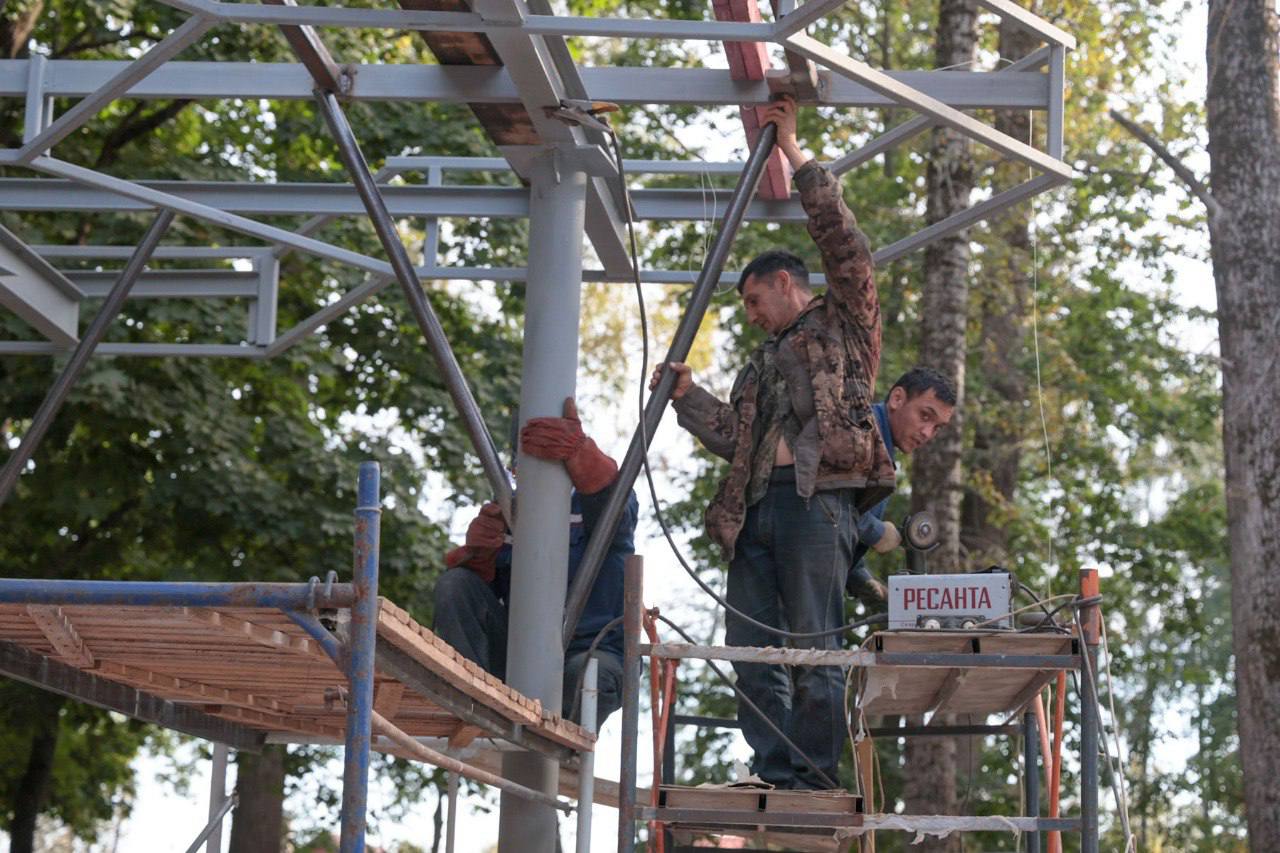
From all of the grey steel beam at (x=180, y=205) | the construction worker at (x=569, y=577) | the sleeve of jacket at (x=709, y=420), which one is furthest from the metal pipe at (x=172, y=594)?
the grey steel beam at (x=180, y=205)

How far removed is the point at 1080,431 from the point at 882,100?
14.5 metres

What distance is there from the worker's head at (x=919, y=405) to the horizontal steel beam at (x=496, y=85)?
37.6 inches

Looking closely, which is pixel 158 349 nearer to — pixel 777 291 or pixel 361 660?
pixel 777 291

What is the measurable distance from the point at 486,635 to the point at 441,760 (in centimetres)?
232

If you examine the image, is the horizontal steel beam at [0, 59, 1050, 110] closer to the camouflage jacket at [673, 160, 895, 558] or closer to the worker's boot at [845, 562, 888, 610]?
the camouflage jacket at [673, 160, 895, 558]

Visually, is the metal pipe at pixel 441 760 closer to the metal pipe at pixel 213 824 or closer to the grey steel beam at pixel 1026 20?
the metal pipe at pixel 213 824

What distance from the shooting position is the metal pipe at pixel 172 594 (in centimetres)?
343

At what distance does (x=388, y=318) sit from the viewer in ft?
54.6

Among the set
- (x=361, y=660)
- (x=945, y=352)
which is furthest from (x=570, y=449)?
(x=945, y=352)

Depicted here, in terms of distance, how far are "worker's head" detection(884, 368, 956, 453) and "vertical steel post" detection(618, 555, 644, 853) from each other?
1.44 meters

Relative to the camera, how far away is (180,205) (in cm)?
733

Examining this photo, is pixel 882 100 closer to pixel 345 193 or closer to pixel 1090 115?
pixel 345 193

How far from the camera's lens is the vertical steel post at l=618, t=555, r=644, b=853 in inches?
198

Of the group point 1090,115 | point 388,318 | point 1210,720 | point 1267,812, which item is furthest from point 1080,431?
point 1210,720
